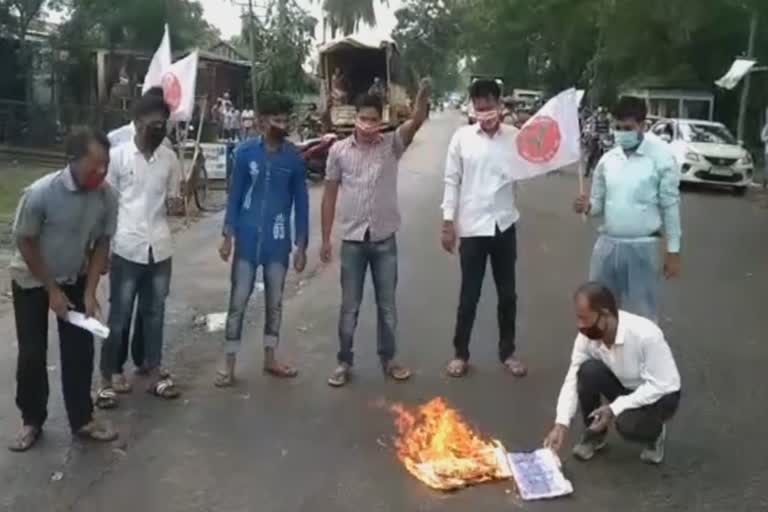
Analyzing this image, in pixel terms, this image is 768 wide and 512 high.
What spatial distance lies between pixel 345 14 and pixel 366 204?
211 feet

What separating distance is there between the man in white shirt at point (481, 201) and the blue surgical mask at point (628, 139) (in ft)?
2.86

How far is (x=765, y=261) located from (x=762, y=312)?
3.64 m

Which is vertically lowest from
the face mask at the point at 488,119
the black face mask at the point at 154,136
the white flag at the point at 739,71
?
the black face mask at the point at 154,136

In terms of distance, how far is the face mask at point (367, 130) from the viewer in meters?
6.25

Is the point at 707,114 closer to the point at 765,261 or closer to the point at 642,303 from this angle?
the point at 765,261

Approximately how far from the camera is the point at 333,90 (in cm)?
3372

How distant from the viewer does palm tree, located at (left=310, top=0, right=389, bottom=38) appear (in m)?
67.8

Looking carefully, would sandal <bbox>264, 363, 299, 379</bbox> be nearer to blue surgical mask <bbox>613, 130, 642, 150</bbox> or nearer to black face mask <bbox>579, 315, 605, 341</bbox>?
black face mask <bbox>579, 315, 605, 341</bbox>

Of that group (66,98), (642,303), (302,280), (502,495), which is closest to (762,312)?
(642,303)

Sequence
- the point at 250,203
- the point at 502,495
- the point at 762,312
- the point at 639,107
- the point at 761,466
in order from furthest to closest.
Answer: the point at 762,312, the point at 250,203, the point at 639,107, the point at 761,466, the point at 502,495

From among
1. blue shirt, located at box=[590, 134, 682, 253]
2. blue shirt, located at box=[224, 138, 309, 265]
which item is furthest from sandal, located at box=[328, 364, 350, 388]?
blue shirt, located at box=[590, 134, 682, 253]

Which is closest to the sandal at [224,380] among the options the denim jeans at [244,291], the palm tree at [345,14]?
the denim jeans at [244,291]

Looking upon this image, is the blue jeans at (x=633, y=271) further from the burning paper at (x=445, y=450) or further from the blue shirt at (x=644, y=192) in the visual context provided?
the burning paper at (x=445, y=450)

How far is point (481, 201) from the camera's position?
256 inches
